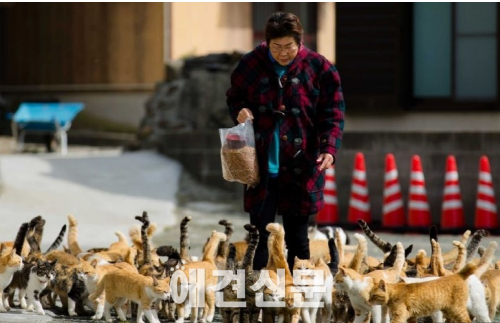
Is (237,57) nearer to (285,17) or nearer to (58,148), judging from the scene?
(58,148)

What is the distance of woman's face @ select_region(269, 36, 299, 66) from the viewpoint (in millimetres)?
7426

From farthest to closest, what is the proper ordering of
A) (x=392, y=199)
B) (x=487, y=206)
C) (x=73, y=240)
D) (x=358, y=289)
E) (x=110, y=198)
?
(x=110, y=198) → (x=392, y=199) → (x=487, y=206) → (x=73, y=240) → (x=358, y=289)

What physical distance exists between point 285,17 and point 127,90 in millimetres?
20460

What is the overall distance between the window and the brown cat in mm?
8305

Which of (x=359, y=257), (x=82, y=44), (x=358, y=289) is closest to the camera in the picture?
(x=358, y=289)

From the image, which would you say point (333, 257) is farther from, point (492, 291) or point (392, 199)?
point (392, 199)

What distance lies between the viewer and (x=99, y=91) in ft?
91.7

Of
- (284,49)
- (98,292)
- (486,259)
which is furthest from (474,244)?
(98,292)

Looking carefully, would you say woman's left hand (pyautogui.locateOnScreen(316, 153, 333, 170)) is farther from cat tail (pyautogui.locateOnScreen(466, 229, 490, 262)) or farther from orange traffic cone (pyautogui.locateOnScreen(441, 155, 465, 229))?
orange traffic cone (pyautogui.locateOnScreen(441, 155, 465, 229))

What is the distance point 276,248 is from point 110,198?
30.2 ft

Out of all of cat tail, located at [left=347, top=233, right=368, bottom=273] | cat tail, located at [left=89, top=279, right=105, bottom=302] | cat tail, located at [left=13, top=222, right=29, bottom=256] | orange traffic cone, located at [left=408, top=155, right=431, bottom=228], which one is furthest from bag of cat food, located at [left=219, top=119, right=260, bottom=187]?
orange traffic cone, located at [left=408, top=155, right=431, bottom=228]

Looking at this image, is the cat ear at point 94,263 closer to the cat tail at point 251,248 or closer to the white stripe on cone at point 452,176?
the cat tail at point 251,248

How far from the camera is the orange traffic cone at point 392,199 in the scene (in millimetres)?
14523

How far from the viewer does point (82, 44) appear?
1109 inches
